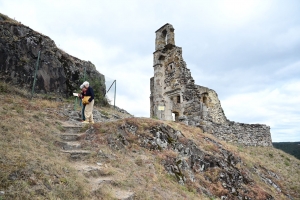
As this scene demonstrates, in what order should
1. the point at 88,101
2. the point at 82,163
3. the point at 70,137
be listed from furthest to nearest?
the point at 88,101
the point at 70,137
the point at 82,163

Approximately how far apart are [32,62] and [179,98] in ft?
38.9

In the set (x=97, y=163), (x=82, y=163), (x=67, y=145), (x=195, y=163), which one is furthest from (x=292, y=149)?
(x=82, y=163)

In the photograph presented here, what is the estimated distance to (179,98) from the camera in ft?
61.0

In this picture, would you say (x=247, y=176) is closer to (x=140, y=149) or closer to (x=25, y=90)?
(x=140, y=149)

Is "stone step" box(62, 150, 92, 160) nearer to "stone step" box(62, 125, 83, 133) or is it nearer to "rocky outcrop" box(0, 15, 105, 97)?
"stone step" box(62, 125, 83, 133)

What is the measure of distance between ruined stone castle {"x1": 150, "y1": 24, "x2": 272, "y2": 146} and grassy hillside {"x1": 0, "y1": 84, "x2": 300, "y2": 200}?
5844 millimetres

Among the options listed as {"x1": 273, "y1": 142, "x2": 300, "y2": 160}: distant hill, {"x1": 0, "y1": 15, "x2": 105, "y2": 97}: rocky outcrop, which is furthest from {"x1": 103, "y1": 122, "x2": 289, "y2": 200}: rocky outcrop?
{"x1": 273, "y1": 142, "x2": 300, "y2": 160}: distant hill

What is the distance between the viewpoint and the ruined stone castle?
16812 mm

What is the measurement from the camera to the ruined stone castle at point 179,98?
16.8 m

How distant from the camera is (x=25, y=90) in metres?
13.3

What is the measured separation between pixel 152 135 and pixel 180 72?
10.4m

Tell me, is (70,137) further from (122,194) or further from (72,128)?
(122,194)

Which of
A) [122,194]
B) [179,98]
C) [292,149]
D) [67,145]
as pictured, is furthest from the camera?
[292,149]

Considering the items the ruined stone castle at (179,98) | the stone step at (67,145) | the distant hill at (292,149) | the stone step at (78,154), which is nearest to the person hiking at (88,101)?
the stone step at (67,145)
